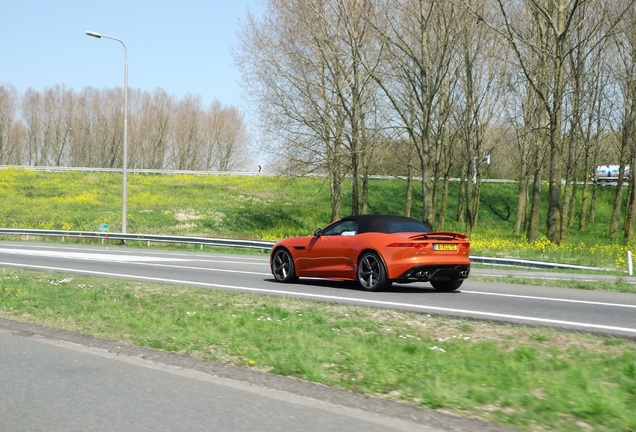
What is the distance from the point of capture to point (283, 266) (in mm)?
16562

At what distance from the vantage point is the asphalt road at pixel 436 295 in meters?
10.8

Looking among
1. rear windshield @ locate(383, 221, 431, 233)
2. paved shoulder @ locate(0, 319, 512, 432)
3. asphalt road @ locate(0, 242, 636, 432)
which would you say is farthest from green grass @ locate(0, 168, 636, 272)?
paved shoulder @ locate(0, 319, 512, 432)

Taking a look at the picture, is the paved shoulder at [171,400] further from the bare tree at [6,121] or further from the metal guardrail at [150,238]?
the bare tree at [6,121]

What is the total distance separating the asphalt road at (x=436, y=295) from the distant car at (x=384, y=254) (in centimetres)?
29

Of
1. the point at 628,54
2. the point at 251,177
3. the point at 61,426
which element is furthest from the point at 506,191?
the point at 61,426

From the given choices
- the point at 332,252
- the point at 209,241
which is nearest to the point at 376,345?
the point at 332,252

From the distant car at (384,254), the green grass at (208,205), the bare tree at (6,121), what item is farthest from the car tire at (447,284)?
the bare tree at (6,121)

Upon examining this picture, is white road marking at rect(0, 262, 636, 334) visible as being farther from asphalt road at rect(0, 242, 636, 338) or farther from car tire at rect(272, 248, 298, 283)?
A: car tire at rect(272, 248, 298, 283)

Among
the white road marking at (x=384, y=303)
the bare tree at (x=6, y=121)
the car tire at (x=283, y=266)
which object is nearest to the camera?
the white road marking at (x=384, y=303)

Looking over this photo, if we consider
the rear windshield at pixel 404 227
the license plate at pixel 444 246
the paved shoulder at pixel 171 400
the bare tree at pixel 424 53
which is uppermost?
the bare tree at pixel 424 53

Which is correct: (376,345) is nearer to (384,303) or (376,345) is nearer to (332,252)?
(384,303)

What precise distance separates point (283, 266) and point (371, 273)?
2.52m

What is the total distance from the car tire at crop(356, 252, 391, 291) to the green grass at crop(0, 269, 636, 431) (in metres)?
2.34

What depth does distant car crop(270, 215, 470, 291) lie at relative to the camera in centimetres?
1423
